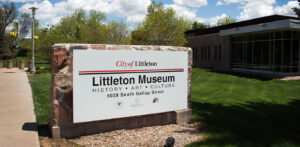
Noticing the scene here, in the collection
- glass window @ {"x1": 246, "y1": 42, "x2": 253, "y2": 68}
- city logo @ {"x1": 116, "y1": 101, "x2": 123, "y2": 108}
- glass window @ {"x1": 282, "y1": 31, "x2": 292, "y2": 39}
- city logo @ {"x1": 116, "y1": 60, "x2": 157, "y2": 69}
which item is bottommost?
city logo @ {"x1": 116, "y1": 101, "x2": 123, "y2": 108}

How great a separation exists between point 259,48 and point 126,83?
19.1m

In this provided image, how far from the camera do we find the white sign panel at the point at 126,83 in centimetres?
546

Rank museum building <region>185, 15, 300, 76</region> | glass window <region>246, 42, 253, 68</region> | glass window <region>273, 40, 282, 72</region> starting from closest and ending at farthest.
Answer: museum building <region>185, 15, 300, 76</region> → glass window <region>273, 40, 282, 72</region> → glass window <region>246, 42, 253, 68</region>

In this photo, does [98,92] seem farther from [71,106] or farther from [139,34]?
[139,34]

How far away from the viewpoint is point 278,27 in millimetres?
18969

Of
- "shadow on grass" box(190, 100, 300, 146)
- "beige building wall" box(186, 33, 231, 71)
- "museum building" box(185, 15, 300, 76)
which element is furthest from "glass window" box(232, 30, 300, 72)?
"shadow on grass" box(190, 100, 300, 146)

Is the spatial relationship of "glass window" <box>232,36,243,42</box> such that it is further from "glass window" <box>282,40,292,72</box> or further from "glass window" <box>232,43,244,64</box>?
"glass window" <box>282,40,292,72</box>

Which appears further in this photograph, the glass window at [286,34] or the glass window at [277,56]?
the glass window at [277,56]

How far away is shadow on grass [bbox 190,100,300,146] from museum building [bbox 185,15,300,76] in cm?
1145

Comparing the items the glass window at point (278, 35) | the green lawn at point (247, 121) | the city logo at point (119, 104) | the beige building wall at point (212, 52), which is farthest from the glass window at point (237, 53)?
the city logo at point (119, 104)

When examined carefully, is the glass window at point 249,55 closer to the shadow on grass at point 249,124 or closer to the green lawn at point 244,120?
the green lawn at point 244,120

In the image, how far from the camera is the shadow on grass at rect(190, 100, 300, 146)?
5.38 metres

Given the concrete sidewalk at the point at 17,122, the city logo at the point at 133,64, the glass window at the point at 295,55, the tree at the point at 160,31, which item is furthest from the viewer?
the tree at the point at 160,31

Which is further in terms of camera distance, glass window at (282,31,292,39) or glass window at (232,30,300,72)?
glass window at (232,30,300,72)
